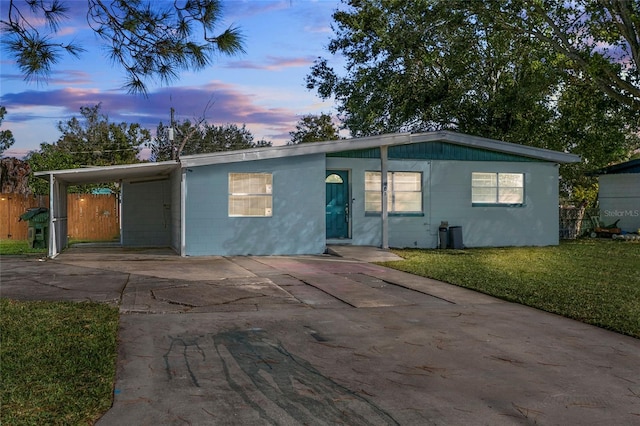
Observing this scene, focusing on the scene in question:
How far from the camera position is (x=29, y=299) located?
813cm

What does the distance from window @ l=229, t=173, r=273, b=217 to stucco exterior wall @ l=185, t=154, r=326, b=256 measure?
150 mm

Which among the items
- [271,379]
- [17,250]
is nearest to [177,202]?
[17,250]

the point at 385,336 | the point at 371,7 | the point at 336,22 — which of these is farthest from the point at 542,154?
the point at 385,336

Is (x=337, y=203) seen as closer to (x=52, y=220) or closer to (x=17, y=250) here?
(x=52, y=220)

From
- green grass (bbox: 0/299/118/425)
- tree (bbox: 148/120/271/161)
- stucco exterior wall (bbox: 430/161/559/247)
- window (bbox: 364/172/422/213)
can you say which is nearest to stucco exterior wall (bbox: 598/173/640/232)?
stucco exterior wall (bbox: 430/161/559/247)

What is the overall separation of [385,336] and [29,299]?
17.5 feet

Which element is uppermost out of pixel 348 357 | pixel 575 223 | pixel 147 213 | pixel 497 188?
pixel 497 188

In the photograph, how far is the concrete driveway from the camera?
4.06 metres

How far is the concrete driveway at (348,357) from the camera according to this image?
4059 mm

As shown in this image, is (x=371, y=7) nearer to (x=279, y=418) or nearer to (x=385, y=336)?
(x=385, y=336)

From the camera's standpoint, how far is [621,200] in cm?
2342

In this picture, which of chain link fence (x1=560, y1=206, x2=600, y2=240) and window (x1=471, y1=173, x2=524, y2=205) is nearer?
window (x1=471, y1=173, x2=524, y2=205)

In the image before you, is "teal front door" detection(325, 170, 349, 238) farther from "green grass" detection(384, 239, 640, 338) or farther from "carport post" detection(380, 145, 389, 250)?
"green grass" detection(384, 239, 640, 338)

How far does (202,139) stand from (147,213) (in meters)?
26.9
